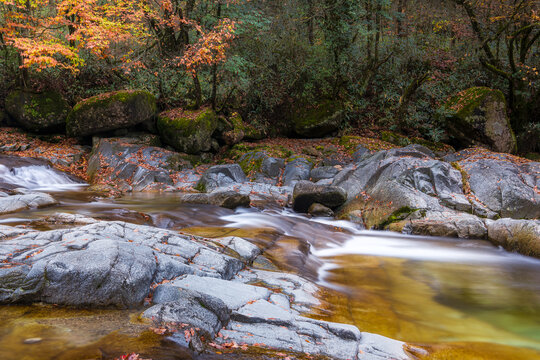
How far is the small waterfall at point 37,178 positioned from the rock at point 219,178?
4417 millimetres

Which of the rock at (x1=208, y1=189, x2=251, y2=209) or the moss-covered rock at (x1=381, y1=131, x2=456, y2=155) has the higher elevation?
the moss-covered rock at (x1=381, y1=131, x2=456, y2=155)

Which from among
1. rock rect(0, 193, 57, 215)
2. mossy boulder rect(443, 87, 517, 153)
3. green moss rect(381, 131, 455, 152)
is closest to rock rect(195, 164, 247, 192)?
rock rect(0, 193, 57, 215)

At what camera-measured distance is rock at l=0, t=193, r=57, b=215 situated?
7.02m

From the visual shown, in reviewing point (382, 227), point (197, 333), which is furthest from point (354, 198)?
point (197, 333)

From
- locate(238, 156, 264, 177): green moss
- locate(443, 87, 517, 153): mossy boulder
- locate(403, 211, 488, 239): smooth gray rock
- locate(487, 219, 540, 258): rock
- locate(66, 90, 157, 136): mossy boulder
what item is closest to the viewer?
locate(487, 219, 540, 258): rock

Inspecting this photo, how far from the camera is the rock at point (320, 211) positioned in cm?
1062

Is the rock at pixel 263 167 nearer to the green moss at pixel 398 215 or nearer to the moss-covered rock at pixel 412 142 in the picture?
the green moss at pixel 398 215

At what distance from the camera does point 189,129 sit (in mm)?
15219

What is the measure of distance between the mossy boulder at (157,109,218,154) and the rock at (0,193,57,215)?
24.1ft

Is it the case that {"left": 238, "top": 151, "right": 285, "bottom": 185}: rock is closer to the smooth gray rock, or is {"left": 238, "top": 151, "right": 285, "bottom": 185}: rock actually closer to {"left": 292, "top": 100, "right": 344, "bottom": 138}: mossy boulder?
{"left": 292, "top": 100, "right": 344, "bottom": 138}: mossy boulder

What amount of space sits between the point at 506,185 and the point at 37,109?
→ 58.7 ft

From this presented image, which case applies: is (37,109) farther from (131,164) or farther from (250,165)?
(250,165)

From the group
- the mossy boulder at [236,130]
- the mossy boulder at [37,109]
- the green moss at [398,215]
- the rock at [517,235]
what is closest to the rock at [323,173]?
the green moss at [398,215]

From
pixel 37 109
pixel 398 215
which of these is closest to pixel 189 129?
pixel 37 109
